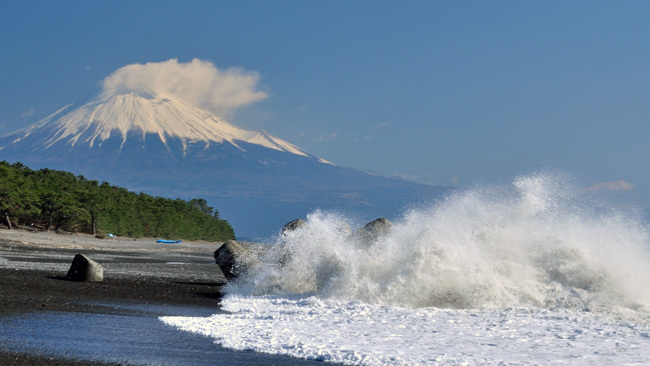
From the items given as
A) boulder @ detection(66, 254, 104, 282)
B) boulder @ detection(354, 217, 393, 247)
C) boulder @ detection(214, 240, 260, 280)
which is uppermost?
boulder @ detection(354, 217, 393, 247)

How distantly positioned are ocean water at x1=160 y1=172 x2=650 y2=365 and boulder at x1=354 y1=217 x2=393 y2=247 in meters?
0.33

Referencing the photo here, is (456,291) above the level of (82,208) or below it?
below

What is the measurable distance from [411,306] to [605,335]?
526 centimetres

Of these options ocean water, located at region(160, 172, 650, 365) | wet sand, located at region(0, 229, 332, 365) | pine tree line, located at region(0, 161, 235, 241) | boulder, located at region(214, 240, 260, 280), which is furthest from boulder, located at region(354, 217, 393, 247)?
pine tree line, located at region(0, 161, 235, 241)

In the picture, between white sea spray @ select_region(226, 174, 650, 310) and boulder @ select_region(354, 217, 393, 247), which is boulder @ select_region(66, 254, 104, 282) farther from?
boulder @ select_region(354, 217, 393, 247)

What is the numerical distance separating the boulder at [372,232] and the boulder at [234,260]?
3538 millimetres

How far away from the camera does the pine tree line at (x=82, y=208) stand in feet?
185

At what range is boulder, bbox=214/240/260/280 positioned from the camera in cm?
2443

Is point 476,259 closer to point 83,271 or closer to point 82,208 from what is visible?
point 83,271

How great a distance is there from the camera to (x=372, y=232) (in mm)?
25219

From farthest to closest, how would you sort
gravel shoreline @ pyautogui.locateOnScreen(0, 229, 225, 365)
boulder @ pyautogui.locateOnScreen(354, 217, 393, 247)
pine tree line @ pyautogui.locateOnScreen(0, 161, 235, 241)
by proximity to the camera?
pine tree line @ pyautogui.locateOnScreen(0, 161, 235, 241)
boulder @ pyautogui.locateOnScreen(354, 217, 393, 247)
gravel shoreline @ pyautogui.locateOnScreen(0, 229, 225, 365)

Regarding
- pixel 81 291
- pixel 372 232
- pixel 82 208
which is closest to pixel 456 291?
pixel 372 232

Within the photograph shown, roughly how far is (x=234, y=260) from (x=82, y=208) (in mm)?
46392

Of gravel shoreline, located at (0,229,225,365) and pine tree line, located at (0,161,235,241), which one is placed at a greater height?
pine tree line, located at (0,161,235,241)
